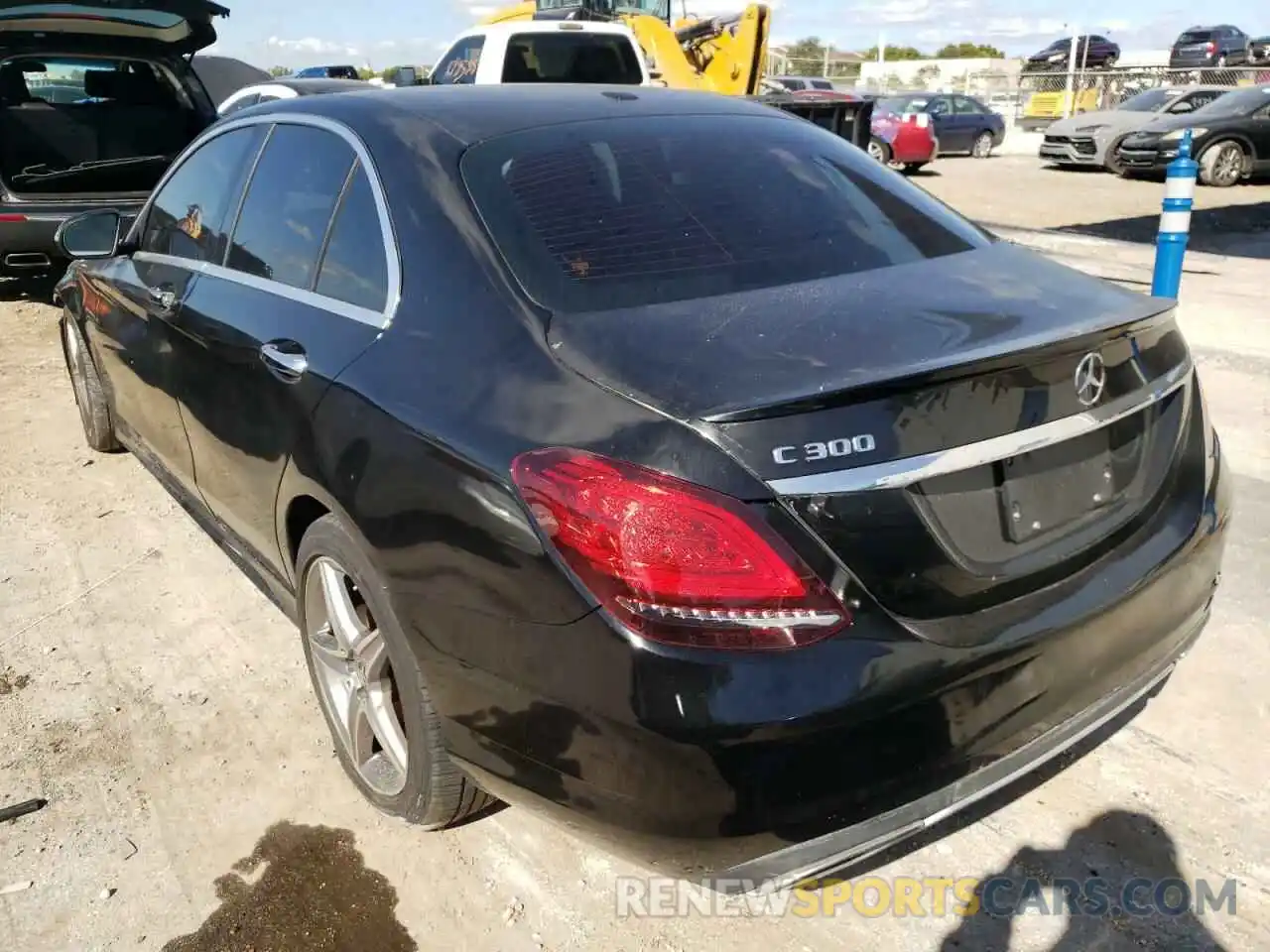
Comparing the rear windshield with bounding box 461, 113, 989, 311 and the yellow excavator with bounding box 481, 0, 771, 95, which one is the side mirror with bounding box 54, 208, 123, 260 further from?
the yellow excavator with bounding box 481, 0, 771, 95

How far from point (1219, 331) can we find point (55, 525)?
22.3ft

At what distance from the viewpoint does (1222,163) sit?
15805mm

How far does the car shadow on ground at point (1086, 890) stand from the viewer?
6.95 feet

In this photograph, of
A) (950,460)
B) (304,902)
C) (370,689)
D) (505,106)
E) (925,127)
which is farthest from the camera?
(925,127)

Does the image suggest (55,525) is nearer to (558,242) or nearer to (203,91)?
(558,242)

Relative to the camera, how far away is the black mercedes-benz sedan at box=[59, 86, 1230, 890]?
167 centimetres

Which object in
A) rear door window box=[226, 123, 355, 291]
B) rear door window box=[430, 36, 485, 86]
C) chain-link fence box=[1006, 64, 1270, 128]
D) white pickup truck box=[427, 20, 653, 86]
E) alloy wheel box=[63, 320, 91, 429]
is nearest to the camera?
rear door window box=[226, 123, 355, 291]

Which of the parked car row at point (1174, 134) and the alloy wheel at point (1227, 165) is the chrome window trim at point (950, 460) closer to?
the parked car row at point (1174, 134)

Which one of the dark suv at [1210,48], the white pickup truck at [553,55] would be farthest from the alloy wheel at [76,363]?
the dark suv at [1210,48]

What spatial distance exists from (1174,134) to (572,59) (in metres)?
10.2

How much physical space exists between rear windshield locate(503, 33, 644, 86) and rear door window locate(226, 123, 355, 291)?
8.87 metres

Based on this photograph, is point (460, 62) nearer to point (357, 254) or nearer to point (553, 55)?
point (553, 55)

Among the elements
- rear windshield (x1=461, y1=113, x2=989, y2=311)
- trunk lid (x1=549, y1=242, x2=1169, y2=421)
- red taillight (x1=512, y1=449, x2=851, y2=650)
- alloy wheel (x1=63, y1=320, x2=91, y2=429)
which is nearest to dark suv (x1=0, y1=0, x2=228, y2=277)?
alloy wheel (x1=63, y1=320, x2=91, y2=429)

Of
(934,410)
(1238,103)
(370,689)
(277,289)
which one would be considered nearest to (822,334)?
(934,410)
